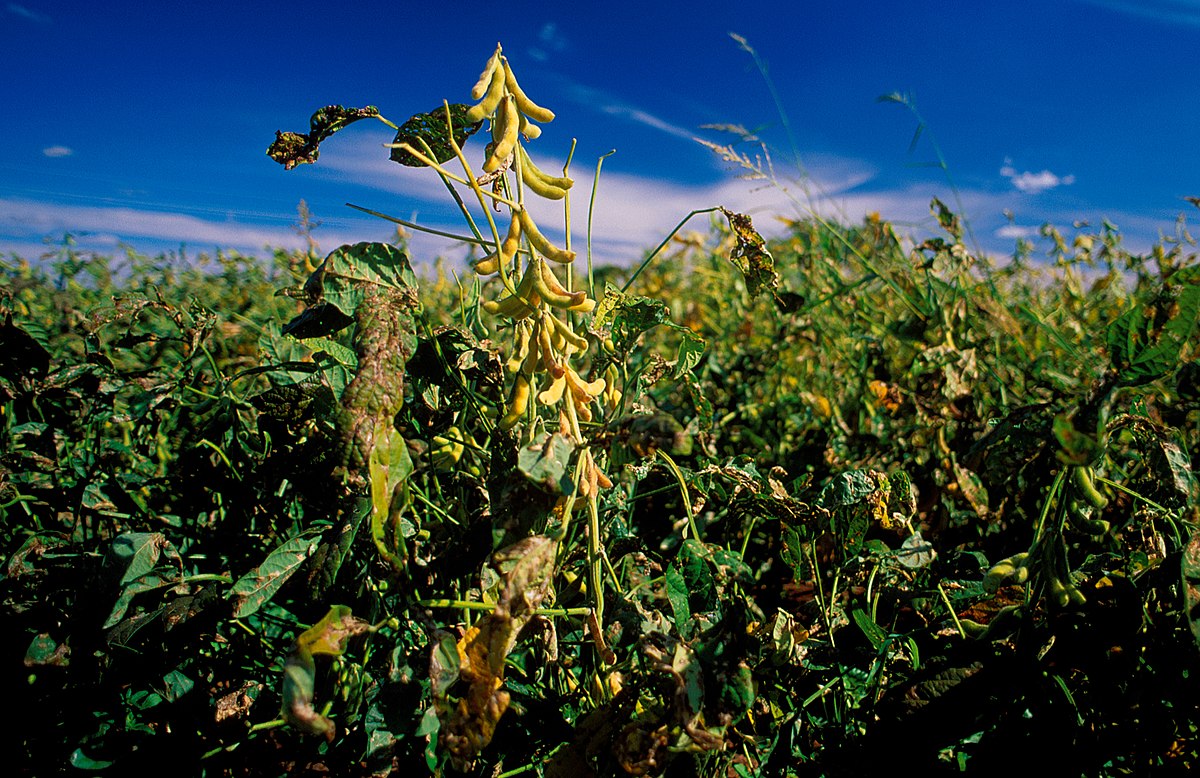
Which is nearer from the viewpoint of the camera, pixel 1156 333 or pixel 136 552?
pixel 1156 333

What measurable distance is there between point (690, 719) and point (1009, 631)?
1.53 feet

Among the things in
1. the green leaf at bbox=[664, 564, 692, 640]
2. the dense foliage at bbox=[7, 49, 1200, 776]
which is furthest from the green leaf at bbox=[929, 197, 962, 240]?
the green leaf at bbox=[664, 564, 692, 640]

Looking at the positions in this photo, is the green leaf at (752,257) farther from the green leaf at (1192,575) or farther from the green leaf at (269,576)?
the green leaf at (269,576)

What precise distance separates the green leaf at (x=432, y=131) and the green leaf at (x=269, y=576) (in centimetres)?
49

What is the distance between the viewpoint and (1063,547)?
73 cm

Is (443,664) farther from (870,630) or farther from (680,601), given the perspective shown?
(870,630)

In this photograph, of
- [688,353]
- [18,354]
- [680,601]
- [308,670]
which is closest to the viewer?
[308,670]

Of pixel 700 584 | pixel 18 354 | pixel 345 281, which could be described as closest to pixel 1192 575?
pixel 700 584

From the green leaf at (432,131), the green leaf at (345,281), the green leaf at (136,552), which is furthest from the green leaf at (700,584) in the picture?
the green leaf at (136,552)

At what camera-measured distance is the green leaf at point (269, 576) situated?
760mm

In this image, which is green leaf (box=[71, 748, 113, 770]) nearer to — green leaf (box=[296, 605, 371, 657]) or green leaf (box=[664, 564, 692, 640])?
green leaf (box=[296, 605, 371, 657])

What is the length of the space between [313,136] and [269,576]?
1.80 ft

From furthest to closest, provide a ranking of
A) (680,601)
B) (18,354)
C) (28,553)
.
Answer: (18,354)
(28,553)
(680,601)

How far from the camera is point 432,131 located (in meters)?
0.82
